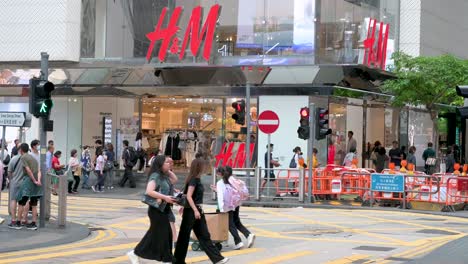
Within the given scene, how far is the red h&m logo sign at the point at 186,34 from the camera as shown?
1226 inches

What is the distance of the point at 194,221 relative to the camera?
461 inches

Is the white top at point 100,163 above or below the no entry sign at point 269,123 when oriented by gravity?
below

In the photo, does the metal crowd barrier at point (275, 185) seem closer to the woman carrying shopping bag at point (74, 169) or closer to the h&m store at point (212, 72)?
the h&m store at point (212, 72)

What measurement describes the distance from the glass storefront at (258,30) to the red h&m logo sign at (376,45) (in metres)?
0.26

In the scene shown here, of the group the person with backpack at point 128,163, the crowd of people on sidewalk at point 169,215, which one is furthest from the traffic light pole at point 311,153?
the crowd of people on sidewalk at point 169,215

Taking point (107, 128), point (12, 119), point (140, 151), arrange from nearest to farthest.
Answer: point (12, 119) < point (140, 151) < point (107, 128)

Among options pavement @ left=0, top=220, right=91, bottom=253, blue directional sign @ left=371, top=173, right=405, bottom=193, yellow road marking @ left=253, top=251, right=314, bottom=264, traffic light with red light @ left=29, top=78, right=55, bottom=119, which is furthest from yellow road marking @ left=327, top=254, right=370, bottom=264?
blue directional sign @ left=371, top=173, right=405, bottom=193

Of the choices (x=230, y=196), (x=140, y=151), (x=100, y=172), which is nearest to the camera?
(x=230, y=196)

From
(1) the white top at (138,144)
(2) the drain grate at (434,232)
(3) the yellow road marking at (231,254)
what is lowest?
(3) the yellow road marking at (231,254)

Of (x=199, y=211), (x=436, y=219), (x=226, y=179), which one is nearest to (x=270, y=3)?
(x=436, y=219)

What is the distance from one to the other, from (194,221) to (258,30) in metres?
20.0

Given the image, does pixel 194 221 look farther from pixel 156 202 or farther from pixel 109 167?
pixel 109 167

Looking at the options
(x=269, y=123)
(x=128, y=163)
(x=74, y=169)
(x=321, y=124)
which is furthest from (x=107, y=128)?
(x=321, y=124)

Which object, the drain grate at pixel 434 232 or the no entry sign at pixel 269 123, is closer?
the drain grate at pixel 434 232
